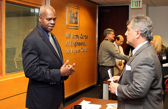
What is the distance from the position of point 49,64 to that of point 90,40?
4.96m

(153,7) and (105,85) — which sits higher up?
(153,7)

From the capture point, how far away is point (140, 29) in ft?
5.36

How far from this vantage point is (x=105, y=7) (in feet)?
25.2

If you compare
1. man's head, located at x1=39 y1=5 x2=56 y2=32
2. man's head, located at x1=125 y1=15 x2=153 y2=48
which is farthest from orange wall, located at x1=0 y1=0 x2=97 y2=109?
man's head, located at x1=125 y1=15 x2=153 y2=48

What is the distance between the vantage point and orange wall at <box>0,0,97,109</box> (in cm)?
346

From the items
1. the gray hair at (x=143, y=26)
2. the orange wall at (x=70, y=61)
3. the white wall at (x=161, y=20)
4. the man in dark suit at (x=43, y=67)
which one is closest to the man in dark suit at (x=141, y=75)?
the gray hair at (x=143, y=26)

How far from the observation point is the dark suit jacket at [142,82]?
1.51m

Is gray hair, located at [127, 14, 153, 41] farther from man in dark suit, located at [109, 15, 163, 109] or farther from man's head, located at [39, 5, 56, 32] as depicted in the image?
man's head, located at [39, 5, 56, 32]

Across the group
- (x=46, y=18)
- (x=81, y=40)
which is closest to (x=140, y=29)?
(x=46, y=18)

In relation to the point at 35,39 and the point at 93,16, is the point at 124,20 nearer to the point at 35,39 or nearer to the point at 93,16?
the point at 93,16

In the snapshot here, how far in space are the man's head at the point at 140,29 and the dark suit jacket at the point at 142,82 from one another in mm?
71

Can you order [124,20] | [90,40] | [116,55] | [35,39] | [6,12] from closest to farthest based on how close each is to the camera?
1. [35,39]
2. [6,12]
3. [116,55]
4. [90,40]
5. [124,20]

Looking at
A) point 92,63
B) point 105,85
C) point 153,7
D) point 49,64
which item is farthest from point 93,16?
point 49,64

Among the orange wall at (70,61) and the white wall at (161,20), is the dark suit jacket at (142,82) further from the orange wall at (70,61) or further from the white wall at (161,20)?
the white wall at (161,20)
